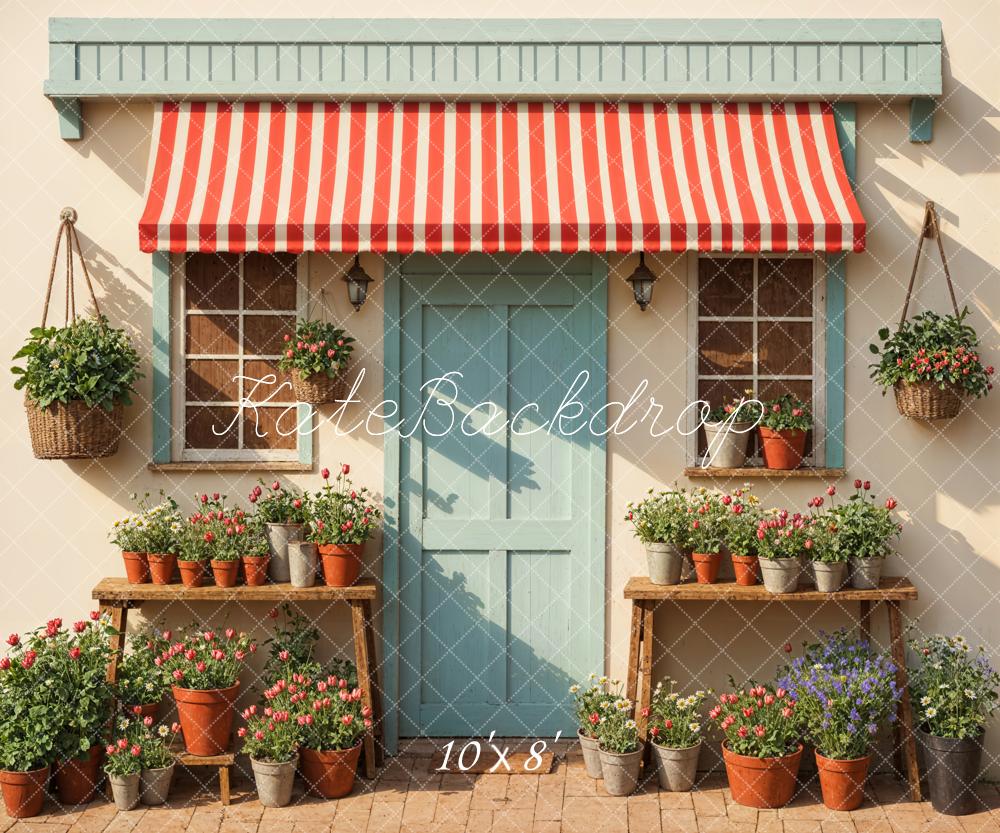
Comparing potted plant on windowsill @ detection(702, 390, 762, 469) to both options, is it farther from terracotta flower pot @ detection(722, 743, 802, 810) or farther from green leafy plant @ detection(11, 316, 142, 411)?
green leafy plant @ detection(11, 316, 142, 411)

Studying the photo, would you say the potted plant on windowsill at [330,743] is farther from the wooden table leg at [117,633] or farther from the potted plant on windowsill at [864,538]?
the potted plant on windowsill at [864,538]

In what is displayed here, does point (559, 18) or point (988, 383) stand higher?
point (559, 18)

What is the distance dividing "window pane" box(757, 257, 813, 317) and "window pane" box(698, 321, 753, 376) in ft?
0.57

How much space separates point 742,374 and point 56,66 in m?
4.56

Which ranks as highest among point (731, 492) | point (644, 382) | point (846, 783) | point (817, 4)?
point (817, 4)

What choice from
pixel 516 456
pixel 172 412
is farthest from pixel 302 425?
pixel 516 456

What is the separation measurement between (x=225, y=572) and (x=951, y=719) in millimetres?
4202

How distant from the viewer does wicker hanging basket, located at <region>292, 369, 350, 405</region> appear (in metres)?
7.29

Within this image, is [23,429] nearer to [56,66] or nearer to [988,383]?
[56,66]

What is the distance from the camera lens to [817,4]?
24.5 feet

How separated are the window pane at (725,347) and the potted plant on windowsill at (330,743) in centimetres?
292

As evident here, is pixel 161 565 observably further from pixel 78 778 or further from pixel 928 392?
pixel 928 392

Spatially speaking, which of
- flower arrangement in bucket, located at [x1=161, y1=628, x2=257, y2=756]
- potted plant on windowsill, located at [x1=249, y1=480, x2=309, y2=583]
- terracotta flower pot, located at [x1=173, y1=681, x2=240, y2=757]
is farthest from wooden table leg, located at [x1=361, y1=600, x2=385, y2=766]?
terracotta flower pot, located at [x1=173, y1=681, x2=240, y2=757]

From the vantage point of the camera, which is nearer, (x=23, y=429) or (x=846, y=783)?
(x=846, y=783)
